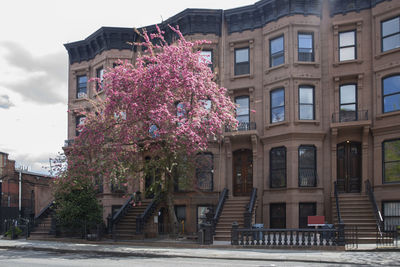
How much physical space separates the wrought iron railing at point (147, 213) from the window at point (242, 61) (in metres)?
8.35

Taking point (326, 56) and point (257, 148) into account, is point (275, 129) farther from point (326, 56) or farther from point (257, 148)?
point (326, 56)

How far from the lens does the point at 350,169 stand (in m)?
24.3

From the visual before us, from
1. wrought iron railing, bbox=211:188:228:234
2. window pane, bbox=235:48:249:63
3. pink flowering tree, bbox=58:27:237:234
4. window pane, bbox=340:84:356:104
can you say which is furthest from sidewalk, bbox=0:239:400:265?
window pane, bbox=235:48:249:63

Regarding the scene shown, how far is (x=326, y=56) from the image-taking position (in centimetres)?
2489

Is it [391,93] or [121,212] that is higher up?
[391,93]

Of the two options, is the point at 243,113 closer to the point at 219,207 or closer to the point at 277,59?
the point at 277,59

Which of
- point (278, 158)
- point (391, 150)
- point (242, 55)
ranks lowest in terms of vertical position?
point (278, 158)

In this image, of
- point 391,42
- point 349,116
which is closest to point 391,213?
point 349,116

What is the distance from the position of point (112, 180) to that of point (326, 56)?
12.7 metres

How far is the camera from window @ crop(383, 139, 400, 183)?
22625 mm

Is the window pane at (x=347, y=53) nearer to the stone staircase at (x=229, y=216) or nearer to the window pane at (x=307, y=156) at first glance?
the window pane at (x=307, y=156)

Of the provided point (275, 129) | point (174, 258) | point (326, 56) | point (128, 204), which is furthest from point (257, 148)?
point (174, 258)

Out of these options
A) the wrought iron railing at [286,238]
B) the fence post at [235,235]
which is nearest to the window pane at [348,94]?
the wrought iron railing at [286,238]

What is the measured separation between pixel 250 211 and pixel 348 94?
8021 mm
